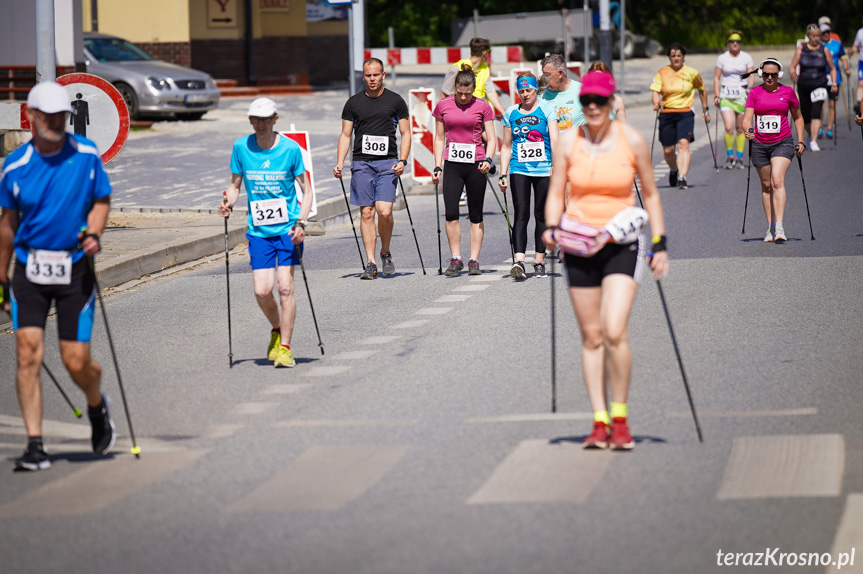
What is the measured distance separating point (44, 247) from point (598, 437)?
2.92m

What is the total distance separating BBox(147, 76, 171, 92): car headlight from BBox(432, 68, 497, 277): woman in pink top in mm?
16527

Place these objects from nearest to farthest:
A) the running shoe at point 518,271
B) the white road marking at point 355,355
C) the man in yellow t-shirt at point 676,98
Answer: the white road marking at point 355,355
the running shoe at point 518,271
the man in yellow t-shirt at point 676,98

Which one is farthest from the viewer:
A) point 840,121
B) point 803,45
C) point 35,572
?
point 840,121

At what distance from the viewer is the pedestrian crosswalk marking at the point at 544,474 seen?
620 centimetres

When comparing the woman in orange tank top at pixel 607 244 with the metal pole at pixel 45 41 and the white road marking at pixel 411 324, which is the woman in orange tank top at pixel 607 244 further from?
the metal pole at pixel 45 41

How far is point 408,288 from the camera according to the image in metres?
12.6

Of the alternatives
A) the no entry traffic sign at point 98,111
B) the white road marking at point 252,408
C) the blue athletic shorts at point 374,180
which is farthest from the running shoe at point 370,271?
the white road marking at point 252,408

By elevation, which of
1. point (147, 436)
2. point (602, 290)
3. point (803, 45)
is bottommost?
point (147, 436)

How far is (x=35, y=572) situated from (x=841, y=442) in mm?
3905

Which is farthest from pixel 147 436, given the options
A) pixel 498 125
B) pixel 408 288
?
pixel 498 125

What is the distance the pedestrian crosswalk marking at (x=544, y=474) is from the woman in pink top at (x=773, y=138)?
26.1 feet

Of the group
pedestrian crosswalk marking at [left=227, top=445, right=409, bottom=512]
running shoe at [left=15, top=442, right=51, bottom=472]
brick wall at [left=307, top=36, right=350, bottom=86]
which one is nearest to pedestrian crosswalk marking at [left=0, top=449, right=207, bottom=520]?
running shoe at [left=15, top=442, right=51, bottom=472]

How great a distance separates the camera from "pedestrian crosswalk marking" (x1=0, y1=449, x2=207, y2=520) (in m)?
6.33

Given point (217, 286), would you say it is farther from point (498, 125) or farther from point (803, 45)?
point (803, 45)
